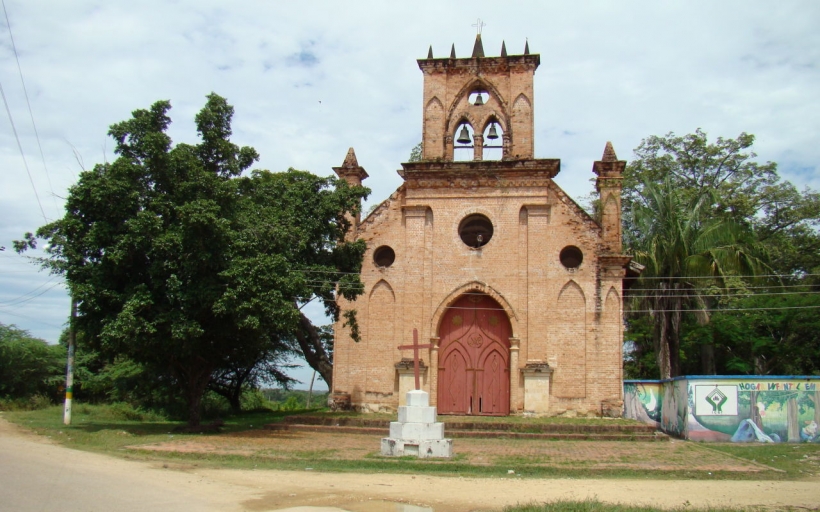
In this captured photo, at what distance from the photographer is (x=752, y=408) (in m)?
18.9

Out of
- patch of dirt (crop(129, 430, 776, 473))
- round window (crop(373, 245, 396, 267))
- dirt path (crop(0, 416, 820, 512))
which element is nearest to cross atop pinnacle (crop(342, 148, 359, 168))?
round window (crop(373, 245, 396, 267))

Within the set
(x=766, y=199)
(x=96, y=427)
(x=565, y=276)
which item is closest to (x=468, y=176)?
(x=565, y=276)

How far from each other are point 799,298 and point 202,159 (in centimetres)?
2333

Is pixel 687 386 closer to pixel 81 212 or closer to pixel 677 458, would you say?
pixel 677 458

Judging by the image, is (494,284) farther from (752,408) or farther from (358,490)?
(358,490)

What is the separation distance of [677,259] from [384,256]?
11778 mm

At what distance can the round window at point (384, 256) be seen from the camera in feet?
79.8

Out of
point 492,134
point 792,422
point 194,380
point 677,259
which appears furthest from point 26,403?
point 792,422

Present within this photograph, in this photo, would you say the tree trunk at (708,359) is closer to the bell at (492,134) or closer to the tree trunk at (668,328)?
the tree trunk at (668,328)

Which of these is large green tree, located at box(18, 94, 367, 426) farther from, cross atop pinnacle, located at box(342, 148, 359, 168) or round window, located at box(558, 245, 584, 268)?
round window, located at box(558, 245, 584, 268)

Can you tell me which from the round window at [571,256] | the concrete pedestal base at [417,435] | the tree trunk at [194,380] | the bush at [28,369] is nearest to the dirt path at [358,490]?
the concrete pedestal base at [417,435]

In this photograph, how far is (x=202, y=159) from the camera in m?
19.4

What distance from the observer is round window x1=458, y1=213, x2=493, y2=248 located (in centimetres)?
2425

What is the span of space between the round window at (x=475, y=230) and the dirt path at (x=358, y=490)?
42.4 feet
